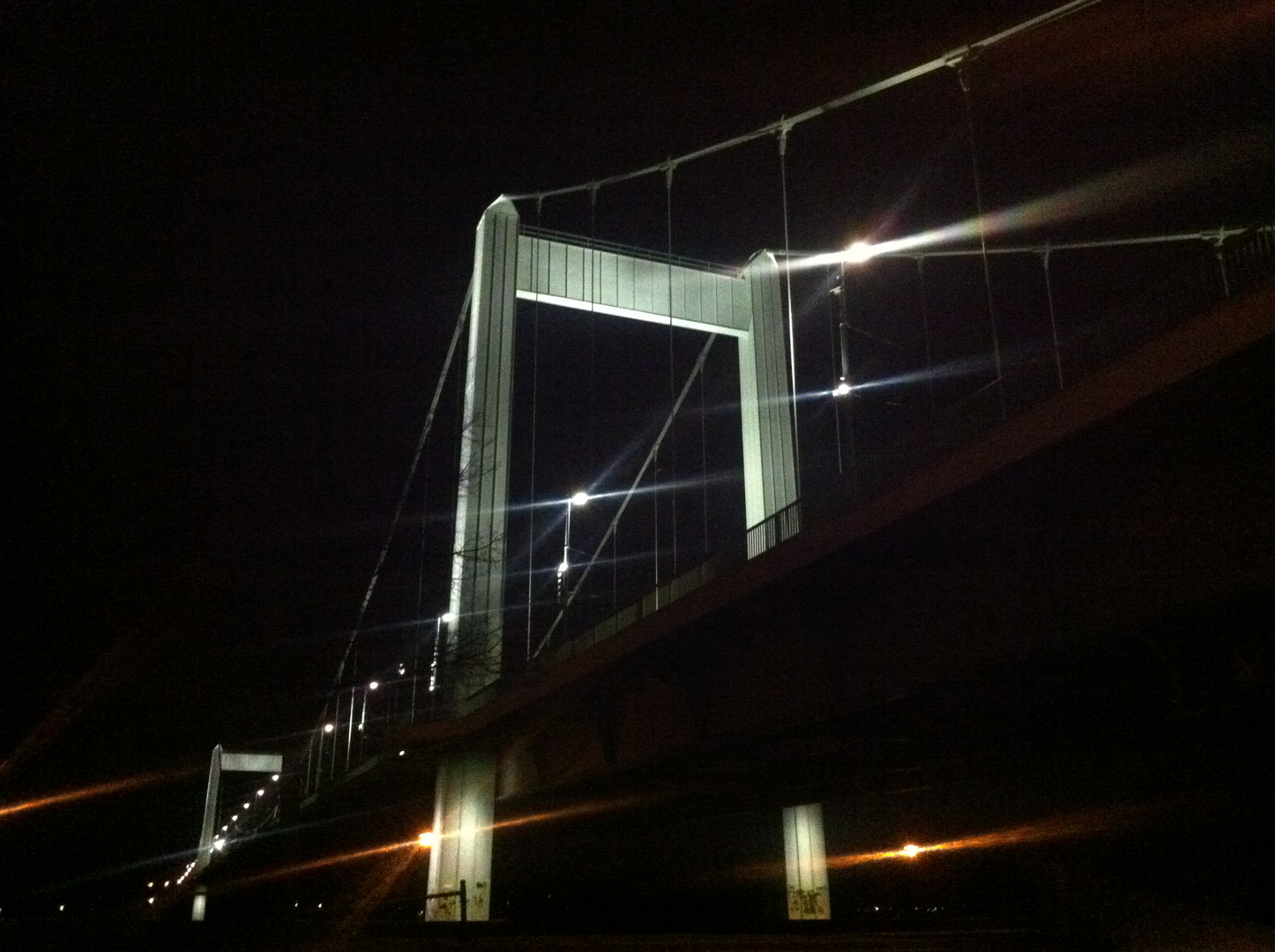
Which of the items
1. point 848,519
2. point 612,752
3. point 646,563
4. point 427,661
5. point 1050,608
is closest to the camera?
point 1050,608

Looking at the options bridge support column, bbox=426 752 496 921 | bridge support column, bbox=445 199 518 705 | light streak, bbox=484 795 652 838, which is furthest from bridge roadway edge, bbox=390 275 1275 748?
light streak, bbox=484 795 652 838

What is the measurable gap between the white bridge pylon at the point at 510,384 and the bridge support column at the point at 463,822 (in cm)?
3

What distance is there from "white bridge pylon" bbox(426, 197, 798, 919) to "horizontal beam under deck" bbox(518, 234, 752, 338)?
2 centimetres

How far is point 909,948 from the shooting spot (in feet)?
37.8

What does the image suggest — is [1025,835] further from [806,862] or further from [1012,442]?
[1012,442]

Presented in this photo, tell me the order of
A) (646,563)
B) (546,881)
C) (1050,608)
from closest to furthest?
(1050,608)
(646,563)
(546,881)

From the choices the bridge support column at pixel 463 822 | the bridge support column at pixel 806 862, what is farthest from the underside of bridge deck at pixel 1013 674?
the bridge support column at pixel 806 862

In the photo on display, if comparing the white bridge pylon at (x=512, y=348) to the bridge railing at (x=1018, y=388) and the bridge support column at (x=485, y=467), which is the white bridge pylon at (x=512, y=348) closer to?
the bridge support column at (x=485, y=467)

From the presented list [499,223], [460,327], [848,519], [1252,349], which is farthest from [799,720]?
[460,327]

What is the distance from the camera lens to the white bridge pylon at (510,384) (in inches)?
1062

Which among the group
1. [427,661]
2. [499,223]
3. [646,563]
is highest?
[499,223]

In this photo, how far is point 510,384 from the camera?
98.2 feet

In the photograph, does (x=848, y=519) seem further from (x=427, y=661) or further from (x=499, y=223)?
(x=499, y=223)

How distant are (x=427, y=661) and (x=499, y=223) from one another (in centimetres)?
1194
